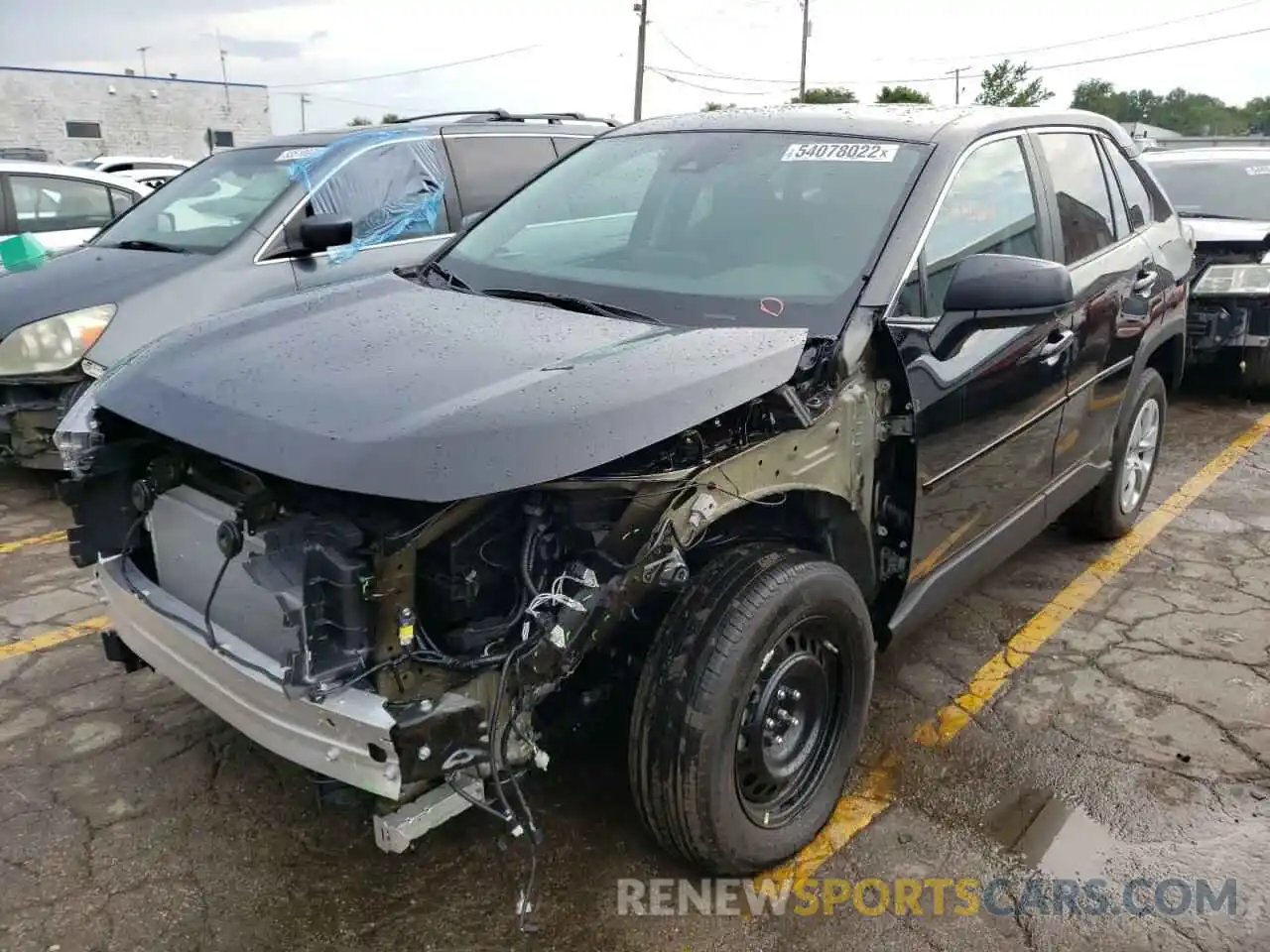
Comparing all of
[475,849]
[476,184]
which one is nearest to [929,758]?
[475,849]

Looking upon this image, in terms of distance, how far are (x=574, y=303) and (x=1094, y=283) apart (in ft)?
6.86

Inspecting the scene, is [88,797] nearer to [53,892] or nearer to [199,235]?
[53,892]

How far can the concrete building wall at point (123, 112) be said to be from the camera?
35.7 m

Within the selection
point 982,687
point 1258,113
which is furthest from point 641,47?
point 1258,113

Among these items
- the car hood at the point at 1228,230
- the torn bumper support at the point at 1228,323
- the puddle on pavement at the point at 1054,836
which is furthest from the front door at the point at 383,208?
the torn bumper support at the point at 1228,323

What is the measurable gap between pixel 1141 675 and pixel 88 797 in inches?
138

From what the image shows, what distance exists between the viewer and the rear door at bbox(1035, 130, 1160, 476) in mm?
3686

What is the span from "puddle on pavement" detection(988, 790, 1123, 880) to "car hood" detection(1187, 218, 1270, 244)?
16.9 ft

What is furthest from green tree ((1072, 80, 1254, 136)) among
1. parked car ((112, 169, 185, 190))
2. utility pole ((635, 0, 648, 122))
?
parked car ((112, 169, 185, 190))

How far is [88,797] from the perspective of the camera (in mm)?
2895

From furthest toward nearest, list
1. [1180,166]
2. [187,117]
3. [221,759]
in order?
1. [187,117]
2. [1180,166]
3. [221,759]

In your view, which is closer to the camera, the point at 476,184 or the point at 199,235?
the point at 199,235

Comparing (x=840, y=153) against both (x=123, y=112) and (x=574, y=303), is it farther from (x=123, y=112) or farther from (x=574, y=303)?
(x=123, y=112)

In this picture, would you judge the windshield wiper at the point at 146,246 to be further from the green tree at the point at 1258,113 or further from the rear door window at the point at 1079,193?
the green tree at the point at 1258,113
